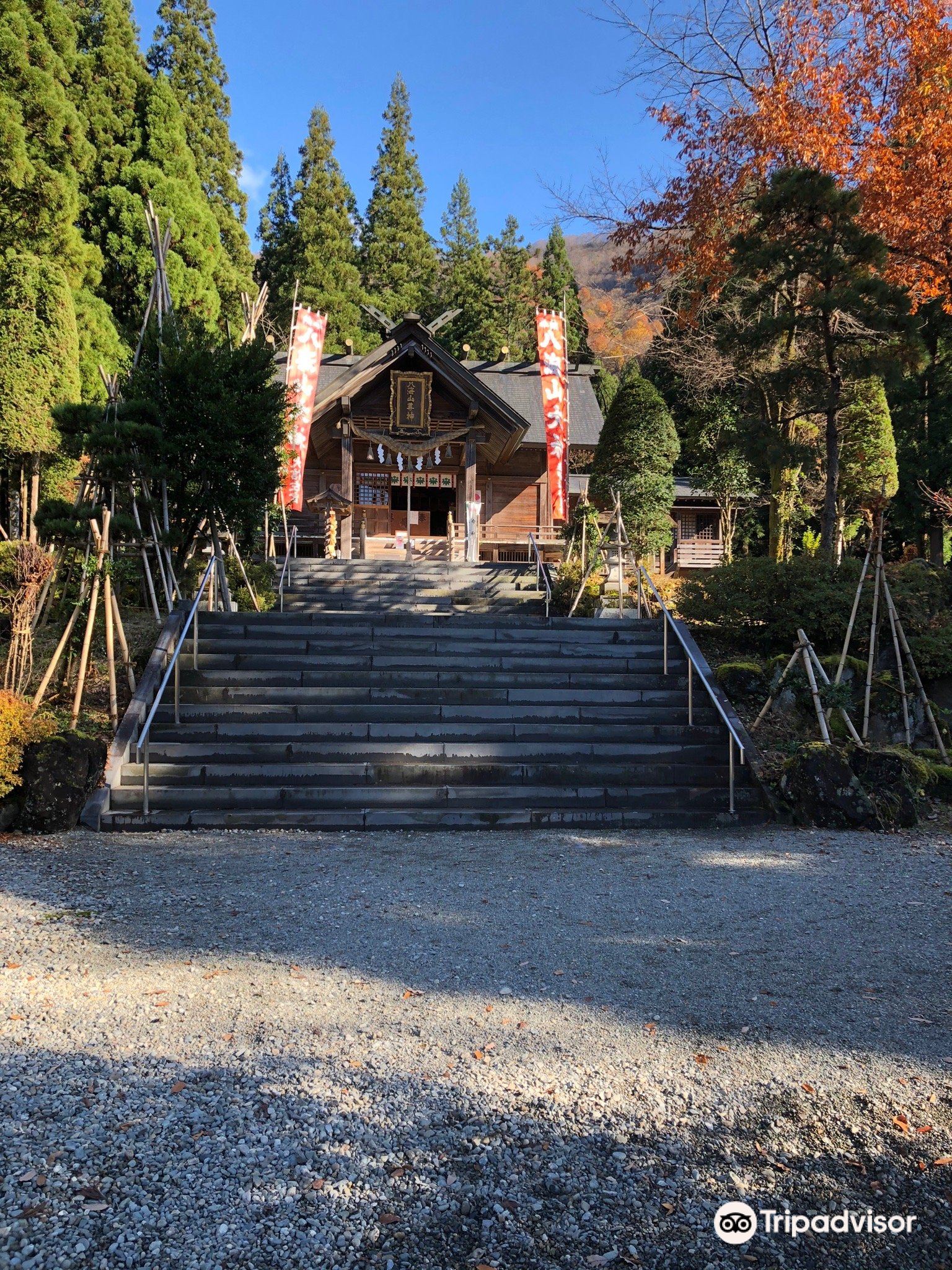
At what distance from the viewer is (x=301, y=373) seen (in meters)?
16.2

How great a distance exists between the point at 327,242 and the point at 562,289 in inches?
539

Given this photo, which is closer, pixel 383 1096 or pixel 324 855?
pixel 383 1096

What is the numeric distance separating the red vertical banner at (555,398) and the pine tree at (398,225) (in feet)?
64.2

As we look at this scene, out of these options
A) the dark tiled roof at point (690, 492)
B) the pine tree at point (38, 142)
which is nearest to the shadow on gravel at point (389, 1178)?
the pine tree at point (38, 142)

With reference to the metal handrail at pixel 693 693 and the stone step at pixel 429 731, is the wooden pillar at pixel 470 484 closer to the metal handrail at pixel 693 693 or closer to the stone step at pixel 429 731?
the metal handrail at pixel 693 693

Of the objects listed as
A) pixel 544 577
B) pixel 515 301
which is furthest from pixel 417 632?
pixel 515 301

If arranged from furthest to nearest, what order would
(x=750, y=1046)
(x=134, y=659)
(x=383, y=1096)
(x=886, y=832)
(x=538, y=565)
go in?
1. (x=538, y=565)
2. (x=134, y=659)
3. (x=886, y=832)
4. (x=750, y=1046)
5. (x=383, y=1096)

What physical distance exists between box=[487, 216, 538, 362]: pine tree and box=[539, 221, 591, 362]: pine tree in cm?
76

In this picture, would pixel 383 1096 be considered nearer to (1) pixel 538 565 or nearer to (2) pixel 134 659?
(2) pixel 134 659

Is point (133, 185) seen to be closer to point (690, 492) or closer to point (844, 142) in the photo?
point (844, 142)

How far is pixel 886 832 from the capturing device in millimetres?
6480

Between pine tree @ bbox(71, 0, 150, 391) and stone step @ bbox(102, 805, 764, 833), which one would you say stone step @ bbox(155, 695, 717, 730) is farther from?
pine tree @ bbox(71, 0, 150, 391)

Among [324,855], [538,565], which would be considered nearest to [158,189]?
[538,565]

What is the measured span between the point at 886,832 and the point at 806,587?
3914 millimetres
